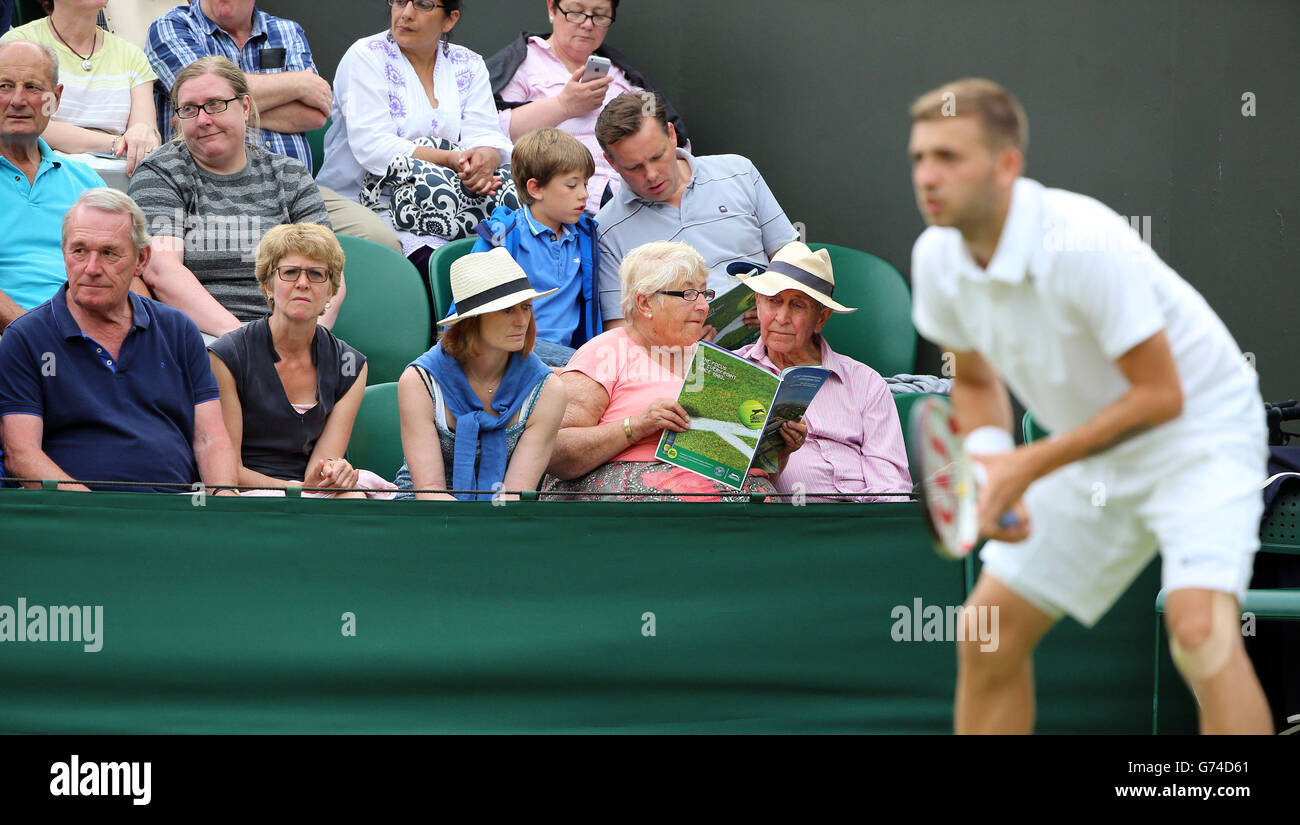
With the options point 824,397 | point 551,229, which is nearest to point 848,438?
point 824,397

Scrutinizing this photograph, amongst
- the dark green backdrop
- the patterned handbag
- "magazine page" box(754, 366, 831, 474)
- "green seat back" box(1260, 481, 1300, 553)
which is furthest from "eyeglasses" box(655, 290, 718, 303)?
the dark green backdrop

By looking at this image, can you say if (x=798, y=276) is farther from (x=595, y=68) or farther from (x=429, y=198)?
(x=595, y=68)

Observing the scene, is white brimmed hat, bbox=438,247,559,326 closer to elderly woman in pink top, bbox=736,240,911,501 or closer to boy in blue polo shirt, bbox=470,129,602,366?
elderly woman in pink top, bbox=736,240,911,501

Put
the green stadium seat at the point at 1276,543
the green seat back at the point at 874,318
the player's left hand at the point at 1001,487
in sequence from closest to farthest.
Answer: the player's left hand at the point at 1001,487, the green stadium seat at the point at 1276,543, the green seat back at the point at 874,318

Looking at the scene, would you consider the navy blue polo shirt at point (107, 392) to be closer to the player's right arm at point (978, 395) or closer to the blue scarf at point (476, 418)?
the blue scarf at point (476, 418)

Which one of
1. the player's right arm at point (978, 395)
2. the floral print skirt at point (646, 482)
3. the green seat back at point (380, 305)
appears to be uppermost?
the green seat back at point (380, 305)

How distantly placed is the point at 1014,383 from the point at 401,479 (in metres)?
2.28

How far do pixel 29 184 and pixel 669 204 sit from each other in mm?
2127

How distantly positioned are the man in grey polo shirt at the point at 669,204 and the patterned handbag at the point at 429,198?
455 mm

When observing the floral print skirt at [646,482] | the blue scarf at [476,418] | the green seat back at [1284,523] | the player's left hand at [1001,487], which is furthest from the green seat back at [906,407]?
the player's left hand at [1001,487]

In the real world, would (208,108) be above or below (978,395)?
above

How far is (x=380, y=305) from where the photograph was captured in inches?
202

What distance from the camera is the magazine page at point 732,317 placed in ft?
14.6
